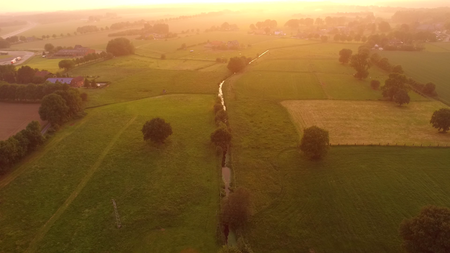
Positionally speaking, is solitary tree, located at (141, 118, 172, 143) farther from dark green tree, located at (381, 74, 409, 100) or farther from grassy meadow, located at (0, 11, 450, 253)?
dark green tree, located at (381, 74, 409, 100)

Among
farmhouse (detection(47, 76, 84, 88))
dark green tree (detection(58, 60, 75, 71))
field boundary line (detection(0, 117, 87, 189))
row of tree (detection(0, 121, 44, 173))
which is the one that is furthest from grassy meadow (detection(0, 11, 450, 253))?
dark green tree (detection(58, 60, 75, 71))

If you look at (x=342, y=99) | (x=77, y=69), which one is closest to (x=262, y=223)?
(x=342, y=99)

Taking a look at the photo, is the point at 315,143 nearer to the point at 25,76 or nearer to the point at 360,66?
the point at 360,66

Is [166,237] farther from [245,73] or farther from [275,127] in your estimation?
[245,73]

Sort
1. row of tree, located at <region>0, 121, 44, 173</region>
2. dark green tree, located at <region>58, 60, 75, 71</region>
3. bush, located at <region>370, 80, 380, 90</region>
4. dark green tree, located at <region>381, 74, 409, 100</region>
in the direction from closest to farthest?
row of tree, located at <region>0, 121, 44, 173</region> → dark green tree, located at <region>381, 74, 409, 100</region> → bush, located at <region>370, 80, 380, 90</region> → dark green tree, located at <region>58, 60, 75, 71</region>

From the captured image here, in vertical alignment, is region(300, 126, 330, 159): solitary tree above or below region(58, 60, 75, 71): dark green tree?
below

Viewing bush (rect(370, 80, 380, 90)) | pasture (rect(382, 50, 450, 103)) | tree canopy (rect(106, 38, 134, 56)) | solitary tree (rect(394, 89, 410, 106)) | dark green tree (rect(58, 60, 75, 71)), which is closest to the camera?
solitary tree (rect(394, 89, 410, 106))
